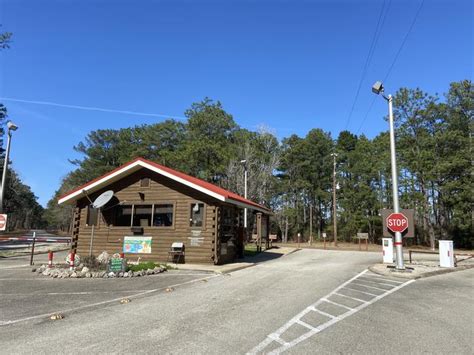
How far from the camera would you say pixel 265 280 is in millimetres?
11523

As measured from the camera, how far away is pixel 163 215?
1705 cm

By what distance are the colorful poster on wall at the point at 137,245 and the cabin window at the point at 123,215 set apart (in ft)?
2.51

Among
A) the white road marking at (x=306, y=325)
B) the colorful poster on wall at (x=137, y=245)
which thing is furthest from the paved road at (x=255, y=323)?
the colorful poster on wall at (x=137, y=245)

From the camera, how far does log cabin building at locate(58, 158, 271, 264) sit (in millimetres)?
15930

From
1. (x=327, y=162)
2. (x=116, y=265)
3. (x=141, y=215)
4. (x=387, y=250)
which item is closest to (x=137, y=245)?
(x=141, y=215)

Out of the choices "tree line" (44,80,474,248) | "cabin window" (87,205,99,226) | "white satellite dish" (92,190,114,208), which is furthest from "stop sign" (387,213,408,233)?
"tree line" (44,80,474,248)

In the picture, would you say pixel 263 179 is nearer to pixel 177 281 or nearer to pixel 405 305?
pixel 177 281

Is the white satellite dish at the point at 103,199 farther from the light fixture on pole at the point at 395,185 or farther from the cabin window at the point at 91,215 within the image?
the light fixture on pole at the point at 395,185

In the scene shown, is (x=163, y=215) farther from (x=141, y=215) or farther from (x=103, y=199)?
(x=103, y=199)

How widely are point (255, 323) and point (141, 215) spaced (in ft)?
40.4

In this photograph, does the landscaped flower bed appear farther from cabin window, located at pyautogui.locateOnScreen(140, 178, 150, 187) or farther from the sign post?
the sign post

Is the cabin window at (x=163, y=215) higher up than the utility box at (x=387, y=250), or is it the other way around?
the cabin window at (x=163, y=215)

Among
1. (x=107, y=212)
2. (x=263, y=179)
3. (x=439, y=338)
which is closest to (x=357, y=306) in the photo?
(x=439, y=338)

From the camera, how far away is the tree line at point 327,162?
3700cm
